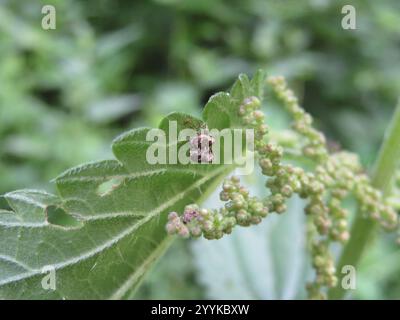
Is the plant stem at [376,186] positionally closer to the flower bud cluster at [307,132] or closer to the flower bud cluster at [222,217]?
the flower bud cluster at [307,132]

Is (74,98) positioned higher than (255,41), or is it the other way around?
(255,41)

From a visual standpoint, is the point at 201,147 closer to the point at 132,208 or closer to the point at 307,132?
the point at 132,208

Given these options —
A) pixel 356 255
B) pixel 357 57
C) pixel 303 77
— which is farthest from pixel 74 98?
pixel 356 255
